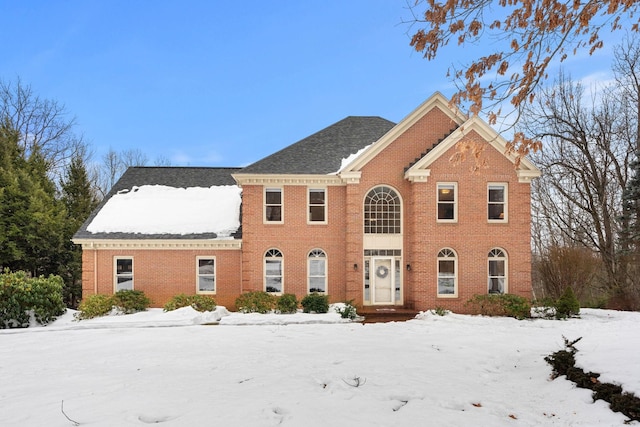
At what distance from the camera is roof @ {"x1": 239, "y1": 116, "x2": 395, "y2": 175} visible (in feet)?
59.5

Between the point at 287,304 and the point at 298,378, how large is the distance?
31.0 feet

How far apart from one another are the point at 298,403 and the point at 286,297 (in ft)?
35.7

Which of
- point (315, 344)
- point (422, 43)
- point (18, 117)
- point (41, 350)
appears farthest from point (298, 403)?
point (18, 117)

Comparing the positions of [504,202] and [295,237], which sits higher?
[504,202]

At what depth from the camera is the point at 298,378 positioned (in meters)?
6.83

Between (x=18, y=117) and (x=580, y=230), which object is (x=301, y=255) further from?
(x=18, y=117)

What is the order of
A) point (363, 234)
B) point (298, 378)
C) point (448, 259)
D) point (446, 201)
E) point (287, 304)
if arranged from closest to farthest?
point (298, 378), point (287, 304), point (448, 259), point (446, 201), point (363, 234)

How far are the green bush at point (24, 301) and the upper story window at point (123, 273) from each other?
349 cm

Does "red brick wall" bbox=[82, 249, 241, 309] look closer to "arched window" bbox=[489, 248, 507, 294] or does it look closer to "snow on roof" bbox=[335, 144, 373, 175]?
"snow on roof" bbox=[335, 144, 373, 175]

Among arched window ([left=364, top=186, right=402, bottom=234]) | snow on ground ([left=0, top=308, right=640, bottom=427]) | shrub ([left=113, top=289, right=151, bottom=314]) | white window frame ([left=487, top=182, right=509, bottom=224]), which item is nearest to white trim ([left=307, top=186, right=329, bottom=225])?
arched window ([left=364, top=186, right=402, bottom=234])

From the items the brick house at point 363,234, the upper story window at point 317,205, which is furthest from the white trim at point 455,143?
the upper story window at point 317,205

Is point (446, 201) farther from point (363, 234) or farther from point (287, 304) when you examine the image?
point (287, 304)

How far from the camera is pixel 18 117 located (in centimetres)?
3091

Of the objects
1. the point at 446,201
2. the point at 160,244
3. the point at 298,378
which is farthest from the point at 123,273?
the point at 446,201
